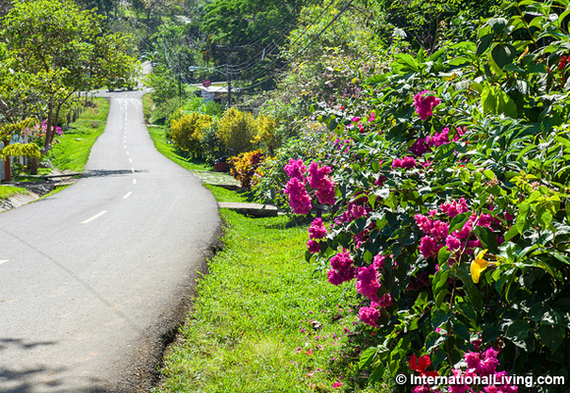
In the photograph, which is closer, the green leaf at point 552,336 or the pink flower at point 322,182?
the green leaf at point 552,336

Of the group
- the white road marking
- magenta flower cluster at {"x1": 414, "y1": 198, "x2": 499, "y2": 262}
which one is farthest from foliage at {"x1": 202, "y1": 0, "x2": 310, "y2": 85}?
magenta flower cluster at {"x1": 414, "y1": 198, "x2": 499, "y2": 262}

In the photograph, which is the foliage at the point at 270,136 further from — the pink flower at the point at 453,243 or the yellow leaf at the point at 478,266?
the yellow leaf at the point at 478,266

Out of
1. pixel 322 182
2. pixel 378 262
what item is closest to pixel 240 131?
pixel 322 182

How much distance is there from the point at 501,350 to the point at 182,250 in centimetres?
710

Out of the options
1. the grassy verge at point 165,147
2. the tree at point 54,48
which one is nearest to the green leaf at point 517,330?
the tree at point 54,48

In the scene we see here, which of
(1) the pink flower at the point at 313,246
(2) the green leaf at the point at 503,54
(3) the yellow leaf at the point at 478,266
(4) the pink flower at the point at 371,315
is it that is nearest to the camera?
(3) the yellow leaf at the point at 478,266

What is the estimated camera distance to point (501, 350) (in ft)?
7.79

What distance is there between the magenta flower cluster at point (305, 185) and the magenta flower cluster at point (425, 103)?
0.75 metres

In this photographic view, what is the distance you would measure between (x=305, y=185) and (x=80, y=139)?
46.8 metres

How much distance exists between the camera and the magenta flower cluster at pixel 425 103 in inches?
121

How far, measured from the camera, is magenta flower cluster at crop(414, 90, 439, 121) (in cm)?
308

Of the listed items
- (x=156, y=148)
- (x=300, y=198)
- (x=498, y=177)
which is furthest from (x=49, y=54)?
(x=498, y=177)

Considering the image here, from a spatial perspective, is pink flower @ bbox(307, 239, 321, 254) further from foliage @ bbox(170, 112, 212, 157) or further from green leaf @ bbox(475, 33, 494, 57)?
foliage @ bbox(170, 112, 212, 157)

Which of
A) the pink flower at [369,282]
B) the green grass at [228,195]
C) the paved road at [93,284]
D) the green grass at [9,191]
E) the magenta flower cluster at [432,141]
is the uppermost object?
the magenta flower cluster at [432,141]
